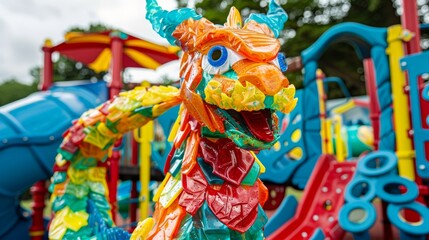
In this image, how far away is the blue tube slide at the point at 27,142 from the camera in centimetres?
375

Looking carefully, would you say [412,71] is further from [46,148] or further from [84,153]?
[46,148]

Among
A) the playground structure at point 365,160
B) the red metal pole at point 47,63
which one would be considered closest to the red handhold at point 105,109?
the playground structure at point 365,160

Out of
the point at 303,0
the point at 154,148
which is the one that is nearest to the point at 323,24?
the point at 303,0

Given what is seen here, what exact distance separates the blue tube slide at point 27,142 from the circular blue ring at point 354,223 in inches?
111

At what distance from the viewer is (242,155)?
1638 millimetres

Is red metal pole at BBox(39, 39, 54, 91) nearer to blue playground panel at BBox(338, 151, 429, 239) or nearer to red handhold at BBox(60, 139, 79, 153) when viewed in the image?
red handhold at BBox(60, 139, 79, 153)

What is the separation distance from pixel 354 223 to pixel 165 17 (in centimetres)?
222

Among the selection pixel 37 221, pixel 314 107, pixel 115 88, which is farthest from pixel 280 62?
pixel 37 221

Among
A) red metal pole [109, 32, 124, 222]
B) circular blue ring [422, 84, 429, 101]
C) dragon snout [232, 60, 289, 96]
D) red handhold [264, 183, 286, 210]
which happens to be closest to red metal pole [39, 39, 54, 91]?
red metal pole [109, 32, 124, 222]

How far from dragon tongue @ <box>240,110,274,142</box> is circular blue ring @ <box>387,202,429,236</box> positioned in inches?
80.2

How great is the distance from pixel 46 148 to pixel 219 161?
2957 mm

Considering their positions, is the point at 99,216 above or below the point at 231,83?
below

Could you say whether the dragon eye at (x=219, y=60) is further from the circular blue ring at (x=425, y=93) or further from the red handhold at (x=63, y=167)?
the circular blue ring at (x=425, y=93)

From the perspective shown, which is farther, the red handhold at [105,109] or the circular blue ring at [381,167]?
the circular blue ring at [381,167]
